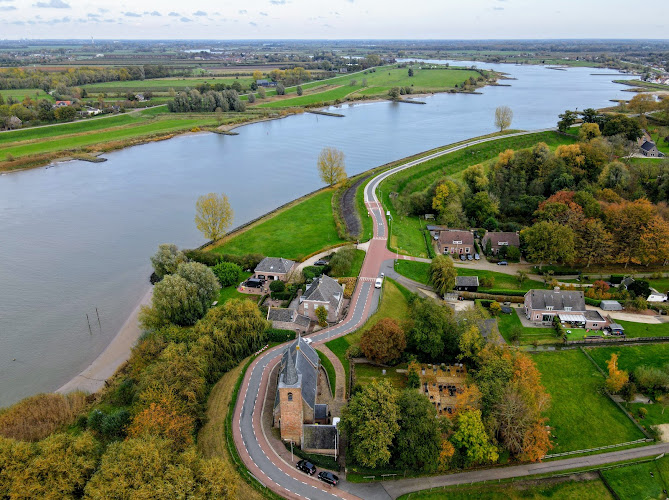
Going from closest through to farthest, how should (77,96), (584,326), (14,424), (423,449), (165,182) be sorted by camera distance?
(423,449)
(14,424)
(584,326)
(165,182)
(77,96)

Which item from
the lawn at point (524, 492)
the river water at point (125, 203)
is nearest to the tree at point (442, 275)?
the lawn at point (524, 492)

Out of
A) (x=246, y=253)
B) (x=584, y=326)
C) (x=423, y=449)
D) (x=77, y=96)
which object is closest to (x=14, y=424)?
(x=423, y=449)

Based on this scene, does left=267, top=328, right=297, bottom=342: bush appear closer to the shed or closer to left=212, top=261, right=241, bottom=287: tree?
left=212, top=261, right=241, bottom=287: tree

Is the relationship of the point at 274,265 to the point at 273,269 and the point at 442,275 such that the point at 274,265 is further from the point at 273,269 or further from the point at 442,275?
the point at 442,275

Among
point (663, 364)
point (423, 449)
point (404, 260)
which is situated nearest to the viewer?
point (423, 449)

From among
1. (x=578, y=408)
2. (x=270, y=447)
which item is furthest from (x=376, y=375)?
(x=578, y=408)

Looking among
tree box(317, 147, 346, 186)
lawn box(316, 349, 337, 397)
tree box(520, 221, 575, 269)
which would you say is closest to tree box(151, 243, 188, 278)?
lawn box(316, 349, 337, 397)

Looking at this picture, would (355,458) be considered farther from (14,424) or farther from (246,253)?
(246,253)

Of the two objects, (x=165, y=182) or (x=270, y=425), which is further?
(x=165, y=182)
